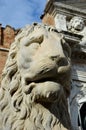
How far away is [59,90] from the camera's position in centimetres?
158

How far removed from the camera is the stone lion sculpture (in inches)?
61.9

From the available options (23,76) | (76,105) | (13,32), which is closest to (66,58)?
(23,76)

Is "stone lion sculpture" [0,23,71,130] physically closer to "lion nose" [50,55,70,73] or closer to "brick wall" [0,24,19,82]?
"lion nose" [50,55,70,73]

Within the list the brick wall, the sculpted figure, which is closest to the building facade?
the sculpted figure

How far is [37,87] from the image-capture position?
5.22 feet

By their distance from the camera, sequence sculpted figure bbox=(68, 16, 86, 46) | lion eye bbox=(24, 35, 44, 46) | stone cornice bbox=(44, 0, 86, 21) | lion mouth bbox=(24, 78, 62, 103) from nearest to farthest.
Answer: lion mouth bbox=(24, 78, 62, 103) < lion eye bbox=(24, 35, 44, 46) < sculpted figure bbox=(68, 16, 86, 46) < stone cornice bbox=(44, 0, 86, 21)

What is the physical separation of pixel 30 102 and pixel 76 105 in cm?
584

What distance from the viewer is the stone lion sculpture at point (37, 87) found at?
1571 mm

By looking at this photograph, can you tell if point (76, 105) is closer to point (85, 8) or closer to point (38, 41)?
point (85, 8)

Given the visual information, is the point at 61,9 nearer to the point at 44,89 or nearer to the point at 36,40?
the point at 36,40

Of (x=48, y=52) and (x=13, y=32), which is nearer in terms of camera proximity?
(x=48, y=52)

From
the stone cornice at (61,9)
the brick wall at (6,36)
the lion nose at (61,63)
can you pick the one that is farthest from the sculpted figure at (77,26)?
the lion nose at (61,63)

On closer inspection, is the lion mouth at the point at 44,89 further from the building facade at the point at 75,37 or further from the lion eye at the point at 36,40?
the building facade at the point at 75,37

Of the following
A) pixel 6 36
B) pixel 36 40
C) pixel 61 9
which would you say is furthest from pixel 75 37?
pixel 36 40
